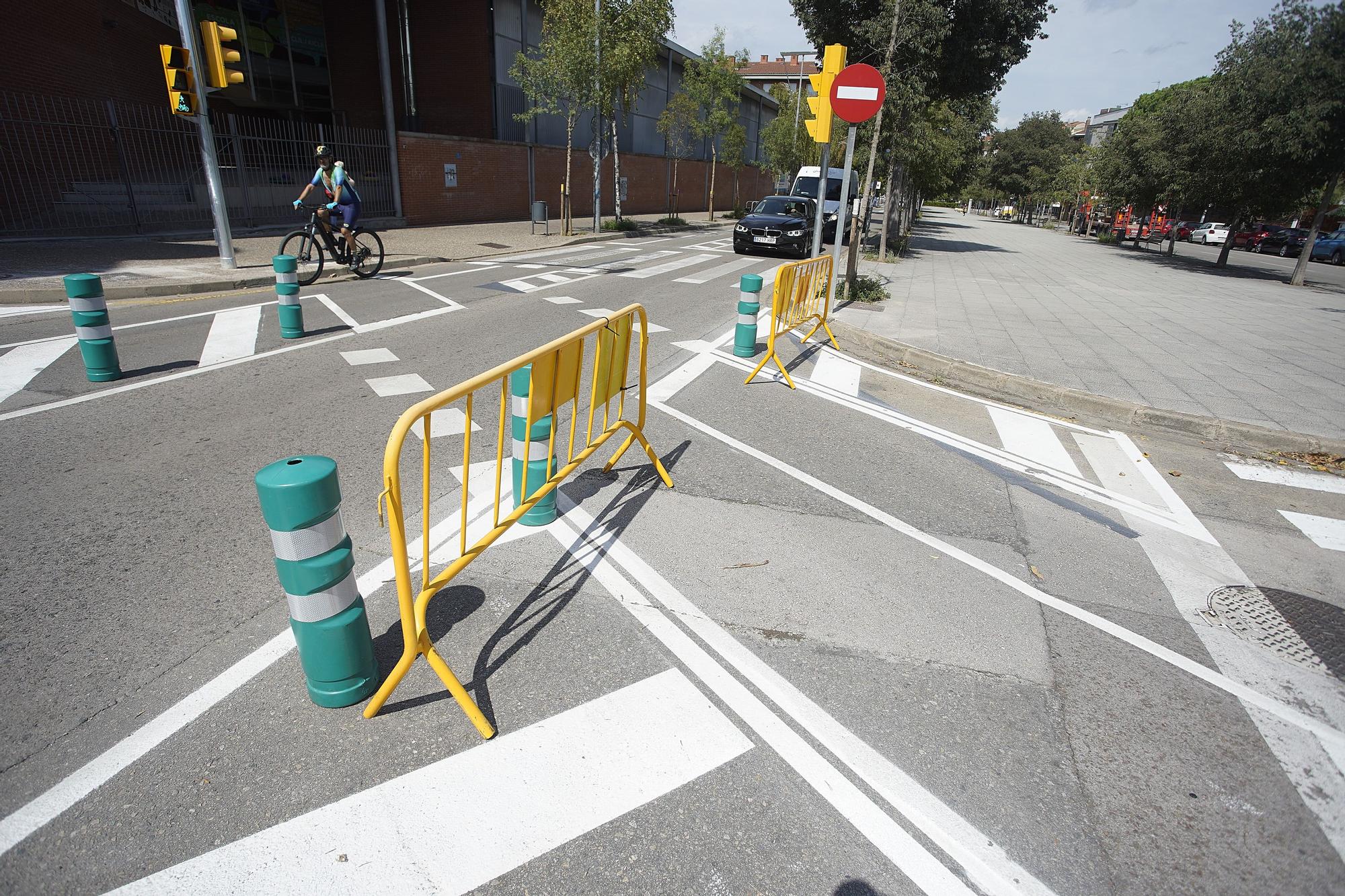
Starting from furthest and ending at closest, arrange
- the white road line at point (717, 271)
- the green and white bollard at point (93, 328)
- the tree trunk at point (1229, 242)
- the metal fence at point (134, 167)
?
the tree trunk at point (1229, 242) < the metal fence at point (134, 167) < the white road line at point (717, 271) < the green and white bollard at point (93, 328)

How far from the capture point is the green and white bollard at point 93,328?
6.19 m

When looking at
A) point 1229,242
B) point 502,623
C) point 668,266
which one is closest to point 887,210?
point 668,266

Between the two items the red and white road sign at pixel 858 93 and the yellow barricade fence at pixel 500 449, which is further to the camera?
the red and white road sign at pixel 858 93

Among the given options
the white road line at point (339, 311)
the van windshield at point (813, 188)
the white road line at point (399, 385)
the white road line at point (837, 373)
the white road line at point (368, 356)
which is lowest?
the white road line at point (837, 373)

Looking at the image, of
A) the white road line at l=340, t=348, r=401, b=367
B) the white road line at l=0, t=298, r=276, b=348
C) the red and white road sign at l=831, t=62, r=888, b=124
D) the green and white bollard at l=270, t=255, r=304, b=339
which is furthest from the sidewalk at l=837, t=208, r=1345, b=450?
the white road line at l=0, t=298, r=276, b=348

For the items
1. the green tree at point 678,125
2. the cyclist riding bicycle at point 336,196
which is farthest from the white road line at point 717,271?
the green tree at point 678,125

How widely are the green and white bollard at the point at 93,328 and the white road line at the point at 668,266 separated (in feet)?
33.0

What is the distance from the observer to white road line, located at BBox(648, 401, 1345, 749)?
9.66ft

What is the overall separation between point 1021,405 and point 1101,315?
22.2 feet

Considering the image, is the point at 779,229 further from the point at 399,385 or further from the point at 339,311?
the point at 399,385

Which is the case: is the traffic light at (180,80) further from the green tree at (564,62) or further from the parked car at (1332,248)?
the parked car at (1332,248)

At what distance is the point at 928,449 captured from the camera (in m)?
5.91

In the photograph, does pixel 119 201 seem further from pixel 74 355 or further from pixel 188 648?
pixel 188 648

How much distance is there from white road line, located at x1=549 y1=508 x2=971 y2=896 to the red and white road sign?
322 inches
